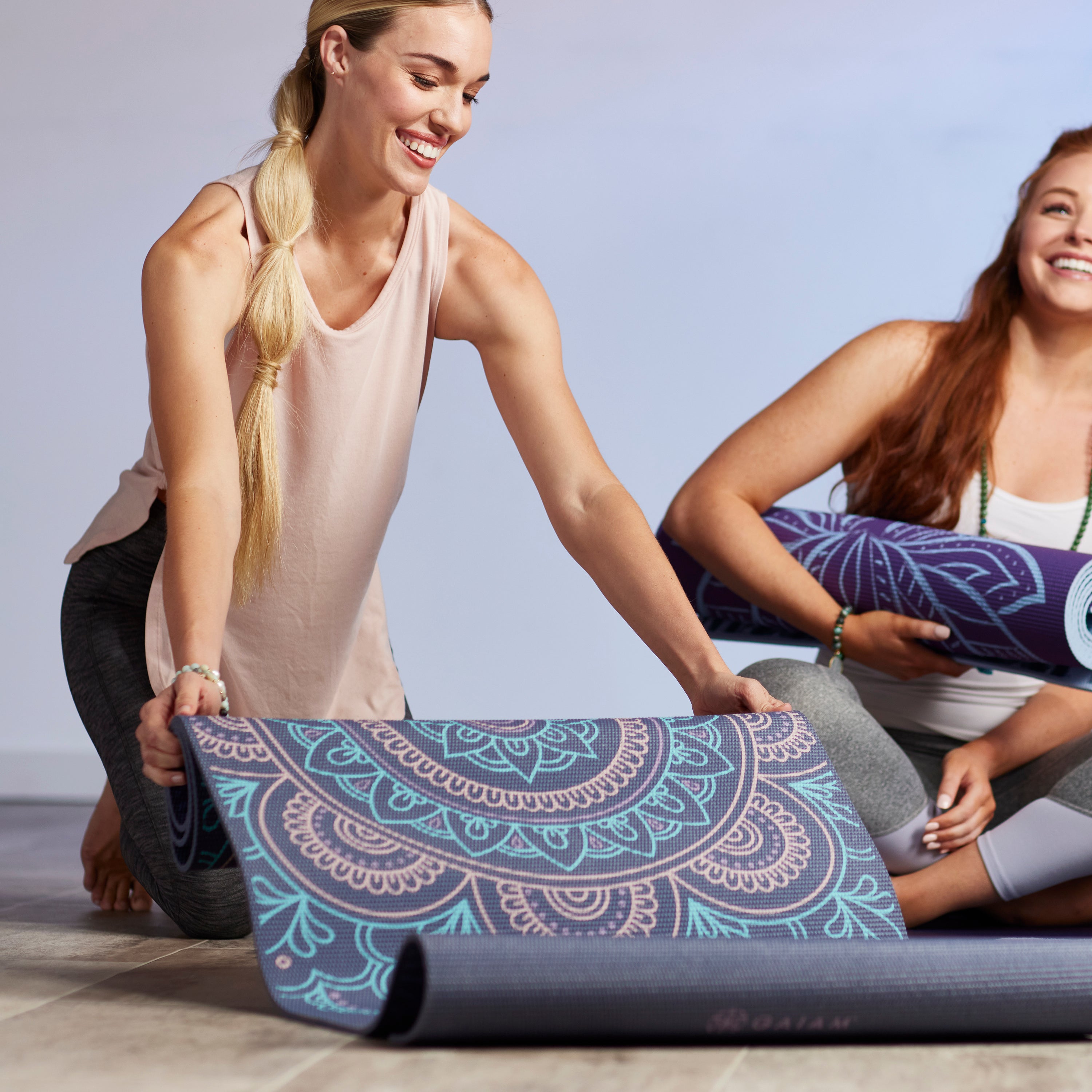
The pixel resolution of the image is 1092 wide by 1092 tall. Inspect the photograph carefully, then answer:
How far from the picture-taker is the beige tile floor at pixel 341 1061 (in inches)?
29.4

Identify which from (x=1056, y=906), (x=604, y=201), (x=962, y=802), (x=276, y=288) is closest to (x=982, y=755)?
(x=962, y=802)

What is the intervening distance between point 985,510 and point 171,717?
1.10 metres

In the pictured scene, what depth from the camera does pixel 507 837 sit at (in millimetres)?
995

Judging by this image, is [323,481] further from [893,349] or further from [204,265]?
[893,349]

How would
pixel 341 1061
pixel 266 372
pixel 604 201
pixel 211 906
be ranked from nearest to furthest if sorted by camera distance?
pixel 341 1061
pixel 211 906
pixel 266 372
pixel 604 201

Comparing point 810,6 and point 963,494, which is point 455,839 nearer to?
point 963,494

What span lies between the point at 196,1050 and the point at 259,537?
2.39 feet

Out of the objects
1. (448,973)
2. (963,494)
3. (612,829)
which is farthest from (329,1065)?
(963,494)

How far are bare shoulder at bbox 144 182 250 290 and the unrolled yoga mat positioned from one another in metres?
0.76

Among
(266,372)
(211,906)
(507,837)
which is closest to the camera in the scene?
(507,837)

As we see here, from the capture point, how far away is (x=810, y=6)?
12.2 ft

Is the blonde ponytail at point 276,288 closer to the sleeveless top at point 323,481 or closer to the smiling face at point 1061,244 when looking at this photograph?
the sleeveless top at point 323,481

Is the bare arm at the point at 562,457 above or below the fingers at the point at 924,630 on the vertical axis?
above

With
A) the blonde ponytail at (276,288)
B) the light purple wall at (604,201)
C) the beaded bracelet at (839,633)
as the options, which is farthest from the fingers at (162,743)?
the light purple wall at (604,201)
